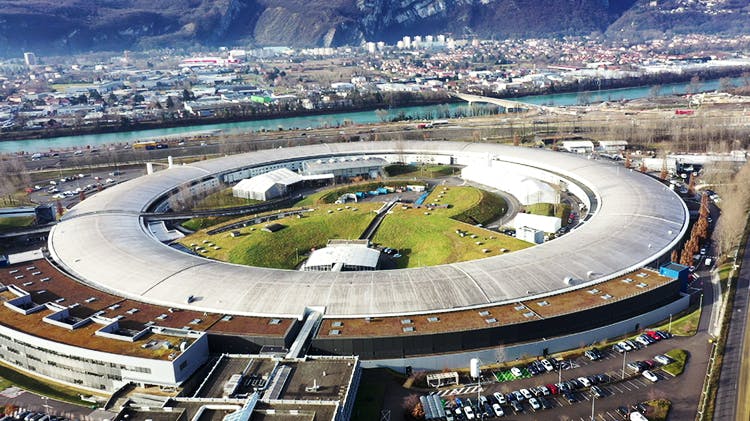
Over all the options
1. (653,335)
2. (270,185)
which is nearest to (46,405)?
(653,335)

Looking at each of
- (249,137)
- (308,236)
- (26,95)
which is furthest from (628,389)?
(26,95)

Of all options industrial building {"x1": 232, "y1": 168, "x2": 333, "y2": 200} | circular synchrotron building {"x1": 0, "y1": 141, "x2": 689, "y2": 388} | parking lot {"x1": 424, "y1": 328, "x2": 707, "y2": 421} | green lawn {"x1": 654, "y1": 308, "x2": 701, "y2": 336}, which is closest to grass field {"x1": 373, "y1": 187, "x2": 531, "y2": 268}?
circular synchrotron building {"x1": 0, "y1": 141, "x2": 689, "y2": 388}

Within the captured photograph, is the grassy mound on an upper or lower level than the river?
lower

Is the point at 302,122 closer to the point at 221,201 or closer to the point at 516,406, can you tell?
the point at 221,201

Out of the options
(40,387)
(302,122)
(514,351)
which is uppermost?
→ (302,122)

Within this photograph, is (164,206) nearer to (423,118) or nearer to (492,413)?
→ (492,413)

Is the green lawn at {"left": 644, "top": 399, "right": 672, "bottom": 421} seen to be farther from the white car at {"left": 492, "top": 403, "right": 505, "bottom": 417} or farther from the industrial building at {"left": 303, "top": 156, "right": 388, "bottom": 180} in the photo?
the industrial building at {"left": 303, "top": 156, "right": 388, "bottom": 180}

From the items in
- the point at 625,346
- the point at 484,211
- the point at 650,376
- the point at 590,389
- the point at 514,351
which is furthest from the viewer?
the point at 484,211
